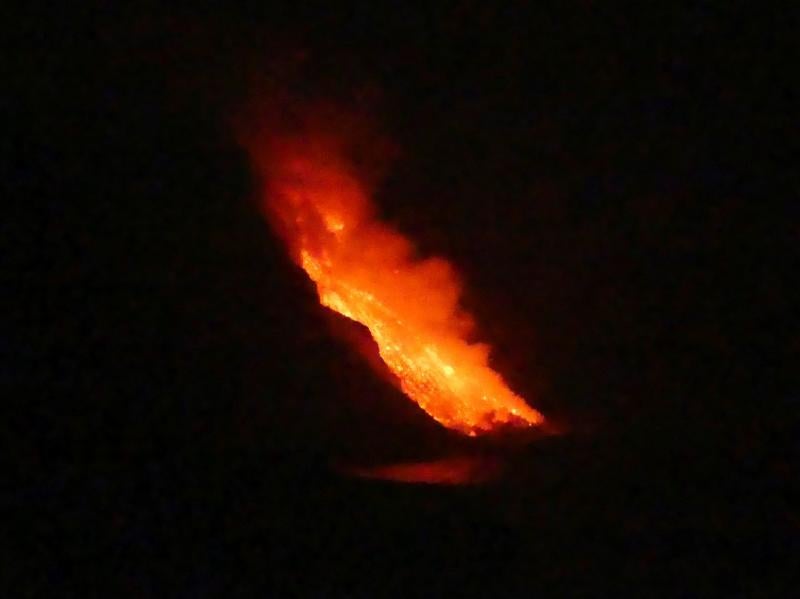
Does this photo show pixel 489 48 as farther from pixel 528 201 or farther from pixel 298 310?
pixel 298 310

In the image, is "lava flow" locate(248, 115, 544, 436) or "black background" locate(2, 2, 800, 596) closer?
"black background" locate(2, 2, 800, 596)

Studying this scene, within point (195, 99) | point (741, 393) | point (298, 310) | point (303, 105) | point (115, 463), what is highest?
point (741, 393)

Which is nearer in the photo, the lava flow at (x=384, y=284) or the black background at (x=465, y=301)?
the black background at (x=465, y=301)

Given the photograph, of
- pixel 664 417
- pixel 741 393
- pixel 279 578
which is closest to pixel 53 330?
pixel 279 578

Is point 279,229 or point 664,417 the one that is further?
point 664,417
